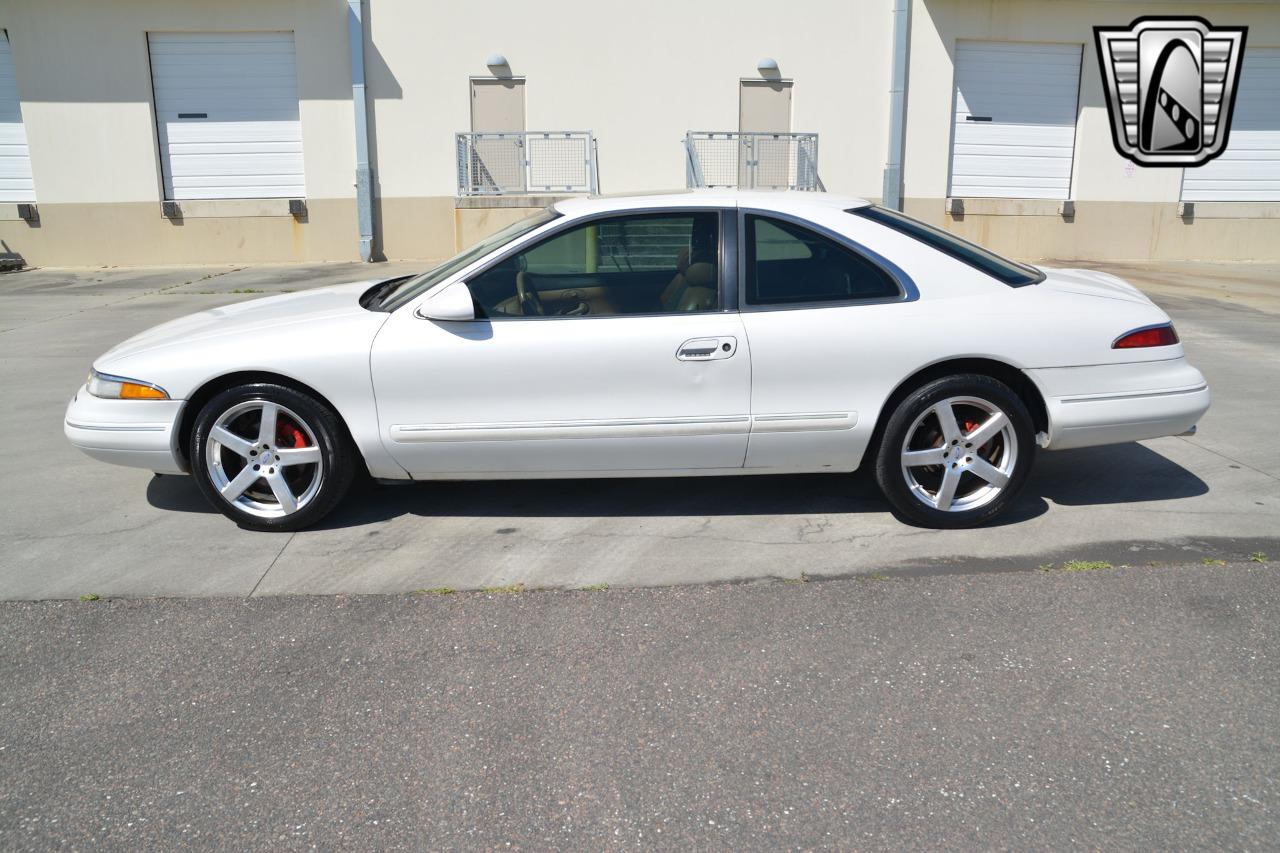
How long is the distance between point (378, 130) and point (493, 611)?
14.7 metres

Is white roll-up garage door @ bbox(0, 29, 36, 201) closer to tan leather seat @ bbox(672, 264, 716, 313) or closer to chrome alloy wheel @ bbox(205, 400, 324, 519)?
chrome alloy wheel @ bbox(205, 400, 324, 519)

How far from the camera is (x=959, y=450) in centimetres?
488

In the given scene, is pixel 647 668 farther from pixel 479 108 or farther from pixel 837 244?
pixel 479 108

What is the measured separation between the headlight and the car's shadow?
742mm

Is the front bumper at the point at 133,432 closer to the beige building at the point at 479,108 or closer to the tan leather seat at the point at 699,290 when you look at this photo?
the tan leather seat at the point at 699,290

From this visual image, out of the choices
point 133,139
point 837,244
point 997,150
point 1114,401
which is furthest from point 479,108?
point 1114,401

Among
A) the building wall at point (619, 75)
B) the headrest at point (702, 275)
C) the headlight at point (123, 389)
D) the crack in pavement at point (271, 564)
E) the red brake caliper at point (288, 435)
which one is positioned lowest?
the crack in pavement at point (271, 564)

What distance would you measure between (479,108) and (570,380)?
45.1 feet

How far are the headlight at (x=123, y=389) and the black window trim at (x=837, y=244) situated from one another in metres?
2.66

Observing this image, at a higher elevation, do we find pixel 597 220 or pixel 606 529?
pixel 597 220

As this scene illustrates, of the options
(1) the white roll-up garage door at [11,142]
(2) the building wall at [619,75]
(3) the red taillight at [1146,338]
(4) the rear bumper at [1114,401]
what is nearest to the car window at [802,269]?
(4) the rear bumper at [1114,401]

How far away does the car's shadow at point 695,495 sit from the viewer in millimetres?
5305

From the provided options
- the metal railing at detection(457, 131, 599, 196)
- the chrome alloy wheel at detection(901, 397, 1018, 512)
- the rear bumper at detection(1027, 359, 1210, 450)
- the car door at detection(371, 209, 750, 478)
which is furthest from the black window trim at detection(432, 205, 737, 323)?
the metal railing at detection(457, 131, 599, 196)

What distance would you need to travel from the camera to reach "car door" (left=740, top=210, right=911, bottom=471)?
4770mm
